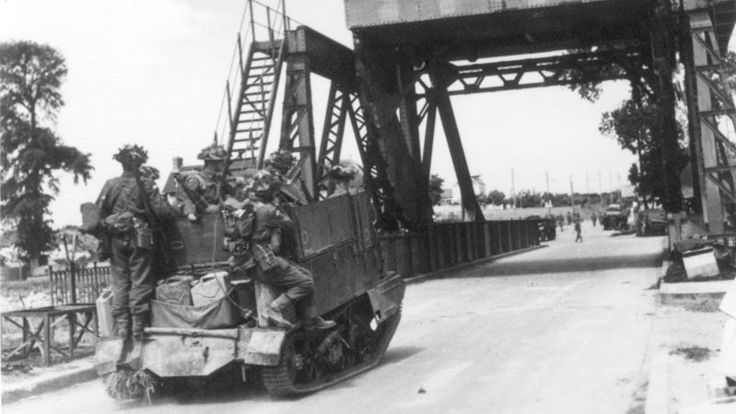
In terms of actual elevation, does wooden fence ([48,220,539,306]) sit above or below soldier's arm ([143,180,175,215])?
below

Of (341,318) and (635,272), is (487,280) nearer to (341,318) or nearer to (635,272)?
(635,272)

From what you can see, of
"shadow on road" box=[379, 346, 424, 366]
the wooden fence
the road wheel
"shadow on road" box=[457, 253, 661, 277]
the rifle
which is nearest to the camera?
the road wheel

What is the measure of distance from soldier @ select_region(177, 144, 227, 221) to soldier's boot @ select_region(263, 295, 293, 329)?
1.35 meters

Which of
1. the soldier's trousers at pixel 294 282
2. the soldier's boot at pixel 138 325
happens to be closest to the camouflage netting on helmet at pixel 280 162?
the soldier's trousers at pixel 294 282

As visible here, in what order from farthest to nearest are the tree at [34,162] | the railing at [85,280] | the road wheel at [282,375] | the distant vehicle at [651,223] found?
the distant vehicle at [651,223]
the tree at [34,162]
the railing at [85,280]
the road wheel at [282,375]

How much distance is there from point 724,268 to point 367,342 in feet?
25.4

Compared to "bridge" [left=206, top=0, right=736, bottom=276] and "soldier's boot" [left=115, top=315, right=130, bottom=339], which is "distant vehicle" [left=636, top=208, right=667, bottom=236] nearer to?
"bridge" [left=206, top=0, right=736, bottom=276]

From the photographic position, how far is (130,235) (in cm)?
902

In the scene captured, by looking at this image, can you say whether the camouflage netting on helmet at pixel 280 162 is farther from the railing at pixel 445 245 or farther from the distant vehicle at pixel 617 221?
the distant vehicle at pixel 617 221

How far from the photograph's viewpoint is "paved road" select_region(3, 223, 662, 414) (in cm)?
816

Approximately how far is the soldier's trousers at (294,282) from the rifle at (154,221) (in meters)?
1.33

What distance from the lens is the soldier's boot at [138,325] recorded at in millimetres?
8836

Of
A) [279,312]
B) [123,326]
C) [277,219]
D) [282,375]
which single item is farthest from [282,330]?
[123,326]

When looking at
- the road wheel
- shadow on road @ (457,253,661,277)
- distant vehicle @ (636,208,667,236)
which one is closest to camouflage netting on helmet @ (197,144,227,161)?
the road wheel
